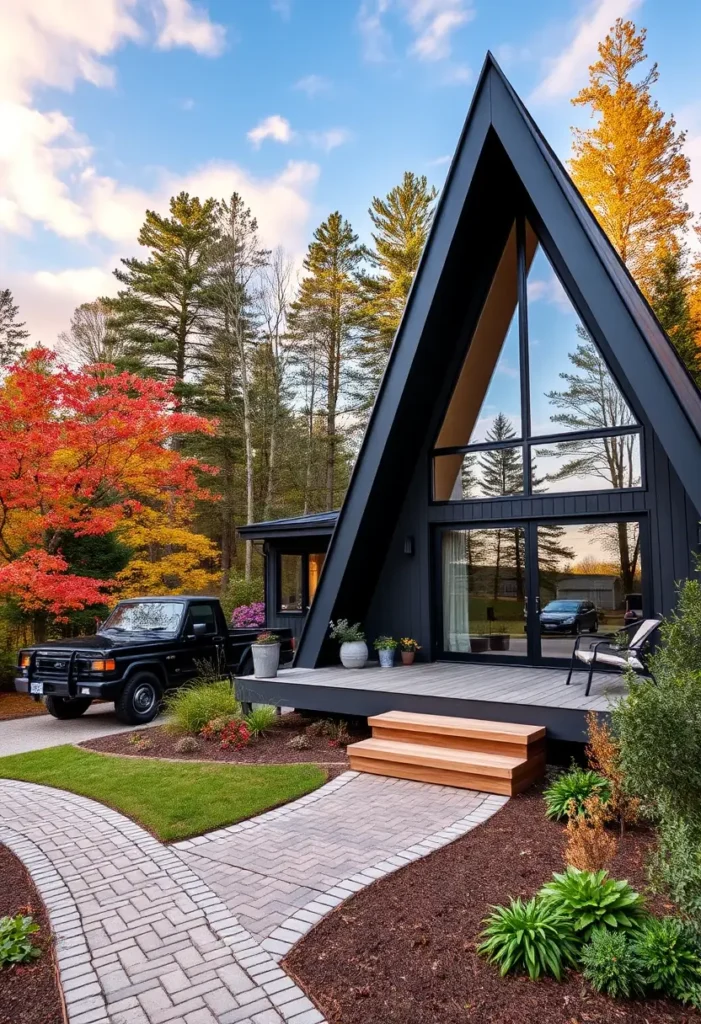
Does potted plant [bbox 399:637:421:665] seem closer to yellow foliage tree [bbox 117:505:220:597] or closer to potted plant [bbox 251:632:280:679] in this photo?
potted plant [bbox 251:632:280:679]

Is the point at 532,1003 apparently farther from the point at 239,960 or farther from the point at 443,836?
the point at 443,836

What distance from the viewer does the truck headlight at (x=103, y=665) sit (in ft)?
26.9

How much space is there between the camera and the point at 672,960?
260 centimetres

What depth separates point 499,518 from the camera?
8.27 metres

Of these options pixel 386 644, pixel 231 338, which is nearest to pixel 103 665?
pixel 386 644

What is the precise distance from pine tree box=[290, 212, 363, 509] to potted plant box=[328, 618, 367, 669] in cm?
1400

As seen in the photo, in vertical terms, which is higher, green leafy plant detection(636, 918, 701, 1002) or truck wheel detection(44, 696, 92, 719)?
green leafy plant detection(636, 918, 701, 1002)

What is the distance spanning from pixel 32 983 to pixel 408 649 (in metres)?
6.29

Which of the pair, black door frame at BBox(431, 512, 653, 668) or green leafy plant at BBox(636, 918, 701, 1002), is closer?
green leafy plant at BBox(636, 918, 701, 1002)

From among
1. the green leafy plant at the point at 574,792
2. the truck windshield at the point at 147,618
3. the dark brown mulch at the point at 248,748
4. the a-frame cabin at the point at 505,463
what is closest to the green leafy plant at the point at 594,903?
the green leafy plant at the point at 574,792

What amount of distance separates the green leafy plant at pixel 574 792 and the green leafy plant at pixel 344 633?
13.0ft

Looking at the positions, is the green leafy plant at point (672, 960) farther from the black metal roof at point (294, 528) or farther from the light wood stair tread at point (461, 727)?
the black metal roof at point (294, 528)

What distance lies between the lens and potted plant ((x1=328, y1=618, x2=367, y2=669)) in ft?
27.7

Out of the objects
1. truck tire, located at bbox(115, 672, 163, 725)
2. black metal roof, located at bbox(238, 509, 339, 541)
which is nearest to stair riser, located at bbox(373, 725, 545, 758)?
truck tire, located at bbox(115, 672, 163, 725)
